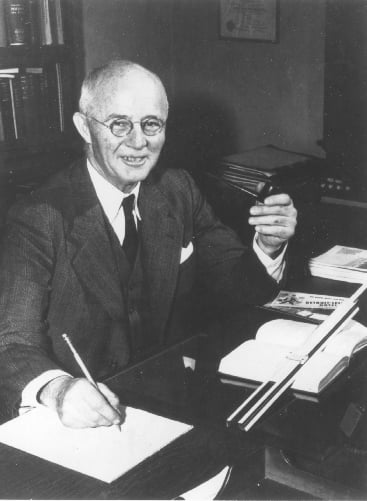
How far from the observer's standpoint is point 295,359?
3.71 ft

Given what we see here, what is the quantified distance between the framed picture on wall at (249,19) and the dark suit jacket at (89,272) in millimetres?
1713

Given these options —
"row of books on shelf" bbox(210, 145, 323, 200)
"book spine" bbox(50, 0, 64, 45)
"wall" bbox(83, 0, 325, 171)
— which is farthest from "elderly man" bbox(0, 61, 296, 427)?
"wall" bbox(83, 0, 325, 171)

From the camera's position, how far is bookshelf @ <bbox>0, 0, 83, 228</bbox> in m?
3.00

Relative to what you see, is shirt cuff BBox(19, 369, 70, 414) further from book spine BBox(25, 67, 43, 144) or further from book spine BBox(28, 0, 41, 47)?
book spine BBox(28, 0, 41, 47)

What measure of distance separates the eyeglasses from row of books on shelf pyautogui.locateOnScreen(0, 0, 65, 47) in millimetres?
1300

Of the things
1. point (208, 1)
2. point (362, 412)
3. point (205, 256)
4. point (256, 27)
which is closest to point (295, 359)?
point (362, 412)

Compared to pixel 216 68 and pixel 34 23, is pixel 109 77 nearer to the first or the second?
pixel 34 23

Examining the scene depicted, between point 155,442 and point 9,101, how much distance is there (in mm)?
2200

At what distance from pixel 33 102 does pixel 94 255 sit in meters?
1.52

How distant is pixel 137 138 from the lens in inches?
74.2

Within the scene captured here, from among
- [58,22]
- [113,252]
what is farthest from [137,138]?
[58,22]

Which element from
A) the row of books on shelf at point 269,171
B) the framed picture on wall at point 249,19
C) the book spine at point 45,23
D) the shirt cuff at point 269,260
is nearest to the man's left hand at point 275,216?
the shirt cuff at point 269,260

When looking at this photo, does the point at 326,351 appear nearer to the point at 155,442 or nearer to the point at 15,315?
the point at 155,442

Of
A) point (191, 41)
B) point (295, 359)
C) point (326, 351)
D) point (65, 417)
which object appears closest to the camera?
point (295, 359)
